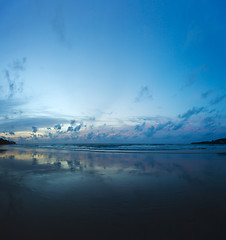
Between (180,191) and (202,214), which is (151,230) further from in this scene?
(180,191)

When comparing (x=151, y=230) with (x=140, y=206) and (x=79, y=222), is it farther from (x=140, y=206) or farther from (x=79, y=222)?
(x=79, y=222)

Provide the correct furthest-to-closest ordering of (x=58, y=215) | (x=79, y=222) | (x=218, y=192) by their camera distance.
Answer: (x=218, y=192)
(x=58, y=215)
(x=79, y=222)

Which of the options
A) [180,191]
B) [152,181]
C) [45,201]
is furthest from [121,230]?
[152,181]

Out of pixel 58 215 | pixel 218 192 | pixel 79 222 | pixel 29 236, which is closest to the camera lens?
pixel 29 236

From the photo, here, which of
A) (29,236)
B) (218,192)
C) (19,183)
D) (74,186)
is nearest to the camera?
(29,236)

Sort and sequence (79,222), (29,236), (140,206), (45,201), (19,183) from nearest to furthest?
(29,236) < (79,222) < (140,206) < (45,201) < (19,183)

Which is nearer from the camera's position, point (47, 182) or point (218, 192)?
point (218, 192)

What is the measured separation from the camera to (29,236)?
3.36 metres

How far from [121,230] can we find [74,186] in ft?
12.5

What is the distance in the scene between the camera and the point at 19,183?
24.4 feet

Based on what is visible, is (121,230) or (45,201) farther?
(45,201)

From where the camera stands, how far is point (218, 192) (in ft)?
20.1

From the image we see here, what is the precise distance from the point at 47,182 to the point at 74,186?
1595mm

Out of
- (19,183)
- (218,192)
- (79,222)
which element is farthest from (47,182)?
(218,192)
